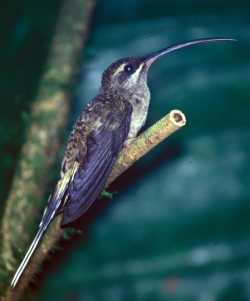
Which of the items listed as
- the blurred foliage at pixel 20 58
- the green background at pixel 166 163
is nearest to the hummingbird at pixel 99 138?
the green background at pixel 166 163

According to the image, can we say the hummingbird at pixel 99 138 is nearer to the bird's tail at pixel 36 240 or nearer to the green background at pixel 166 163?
the bird's tail at pixel 36 240

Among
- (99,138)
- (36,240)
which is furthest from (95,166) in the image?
(36,240)

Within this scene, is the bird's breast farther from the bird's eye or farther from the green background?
the green background

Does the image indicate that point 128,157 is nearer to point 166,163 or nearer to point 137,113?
point 137,113

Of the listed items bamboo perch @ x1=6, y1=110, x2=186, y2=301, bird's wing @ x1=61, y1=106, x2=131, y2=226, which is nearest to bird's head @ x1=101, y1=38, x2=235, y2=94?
bird's wing @ x1=61, y1=106, x2=131, y2=226

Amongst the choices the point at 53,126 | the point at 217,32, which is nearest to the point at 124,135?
the point at 53,126
